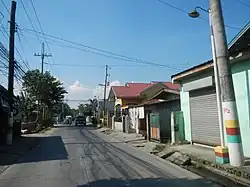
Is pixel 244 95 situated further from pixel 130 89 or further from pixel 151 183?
pixel 130 89

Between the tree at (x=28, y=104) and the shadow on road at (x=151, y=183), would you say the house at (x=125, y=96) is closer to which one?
the tree at (x=28, y=104)

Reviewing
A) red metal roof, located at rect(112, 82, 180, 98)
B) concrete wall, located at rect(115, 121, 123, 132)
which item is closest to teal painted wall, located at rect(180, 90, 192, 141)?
concrete wall, located at rect(115, 121, 123, 132)

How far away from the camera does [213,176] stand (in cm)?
970

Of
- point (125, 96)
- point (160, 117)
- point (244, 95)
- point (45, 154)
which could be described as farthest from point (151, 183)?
point (125, 96)

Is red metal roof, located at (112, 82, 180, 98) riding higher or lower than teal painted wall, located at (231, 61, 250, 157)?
higher

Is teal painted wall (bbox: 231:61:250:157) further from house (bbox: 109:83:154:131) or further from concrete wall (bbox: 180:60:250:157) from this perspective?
house (bbox: 109:83:154:131)

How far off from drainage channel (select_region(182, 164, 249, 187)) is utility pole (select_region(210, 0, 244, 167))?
0.85 meters

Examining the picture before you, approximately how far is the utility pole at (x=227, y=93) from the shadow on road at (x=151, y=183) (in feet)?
6.39

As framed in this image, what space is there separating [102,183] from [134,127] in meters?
25.0

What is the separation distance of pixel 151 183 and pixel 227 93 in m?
4.09

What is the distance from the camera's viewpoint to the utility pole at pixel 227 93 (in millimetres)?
10211

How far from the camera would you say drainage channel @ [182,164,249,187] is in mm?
8531

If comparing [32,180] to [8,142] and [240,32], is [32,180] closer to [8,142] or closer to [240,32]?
[240,32]

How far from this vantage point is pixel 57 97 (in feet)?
200
